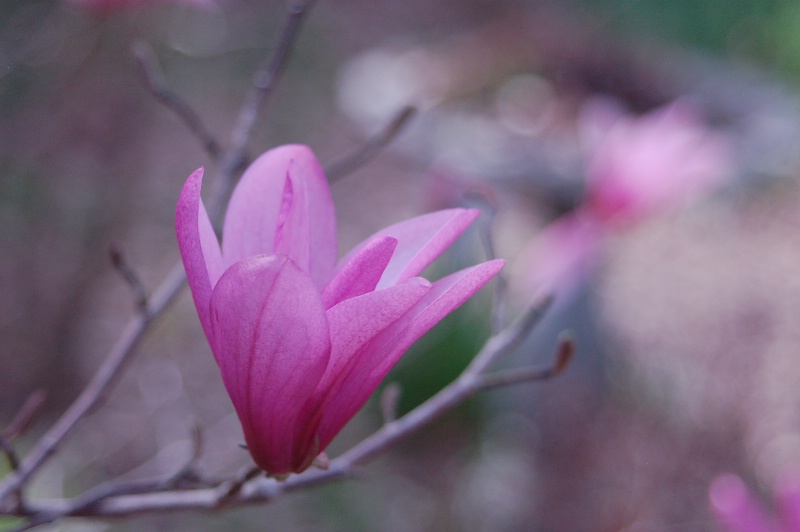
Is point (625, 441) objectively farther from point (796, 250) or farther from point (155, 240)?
point (155, 240)

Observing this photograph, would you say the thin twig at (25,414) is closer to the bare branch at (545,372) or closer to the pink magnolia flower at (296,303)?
the pink magnolia flower at (296,303)

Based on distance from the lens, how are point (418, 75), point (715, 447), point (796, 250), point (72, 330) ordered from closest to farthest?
point (72, 330)
point (715, 447)
point (796, 250)
point (418, 75)

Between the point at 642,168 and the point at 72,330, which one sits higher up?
the point at 642,168

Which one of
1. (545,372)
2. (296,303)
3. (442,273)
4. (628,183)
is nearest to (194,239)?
(296,303)

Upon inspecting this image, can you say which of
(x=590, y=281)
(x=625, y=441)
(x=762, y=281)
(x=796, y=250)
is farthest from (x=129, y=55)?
(x=796, y=250)

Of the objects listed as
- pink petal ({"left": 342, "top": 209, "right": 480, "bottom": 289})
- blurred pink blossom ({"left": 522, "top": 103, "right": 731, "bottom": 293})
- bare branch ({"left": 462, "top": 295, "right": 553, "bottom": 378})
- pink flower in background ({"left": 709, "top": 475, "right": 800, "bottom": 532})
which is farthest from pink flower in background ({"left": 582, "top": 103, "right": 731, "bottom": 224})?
pink petal ({"left": 342, "top": 209, "right": 480, "bottom": 289})


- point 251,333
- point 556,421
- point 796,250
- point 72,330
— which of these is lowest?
point 796,250

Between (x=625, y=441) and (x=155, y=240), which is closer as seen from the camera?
(x=625, y=441)
